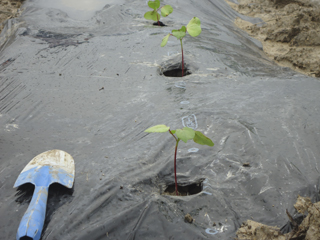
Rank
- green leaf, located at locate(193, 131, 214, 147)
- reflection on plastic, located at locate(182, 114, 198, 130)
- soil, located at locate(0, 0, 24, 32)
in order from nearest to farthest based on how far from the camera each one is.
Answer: green leaf, located at locate(193, 131, 214, 147)
reflection on plastic, located at locate(182, 114, 198, 130)
soil, located at locate(0, 0, 24, 32)

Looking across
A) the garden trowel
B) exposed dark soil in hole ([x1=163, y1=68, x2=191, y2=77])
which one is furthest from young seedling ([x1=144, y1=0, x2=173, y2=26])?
the garden trowel

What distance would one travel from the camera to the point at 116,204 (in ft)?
4.05

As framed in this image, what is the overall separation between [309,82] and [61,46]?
2.29 metres

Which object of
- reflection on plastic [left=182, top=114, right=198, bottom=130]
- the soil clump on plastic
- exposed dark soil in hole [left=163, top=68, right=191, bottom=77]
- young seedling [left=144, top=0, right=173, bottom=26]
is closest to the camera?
the soil clump on plastic

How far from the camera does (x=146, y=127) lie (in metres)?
1.75

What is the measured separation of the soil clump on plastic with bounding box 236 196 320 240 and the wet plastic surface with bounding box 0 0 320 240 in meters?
0.05

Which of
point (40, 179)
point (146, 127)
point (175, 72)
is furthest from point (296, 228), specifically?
point (175, 72)

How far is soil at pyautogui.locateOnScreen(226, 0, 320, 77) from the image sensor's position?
3.36 metres

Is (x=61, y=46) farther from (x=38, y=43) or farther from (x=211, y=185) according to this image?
(x=211, y=185)

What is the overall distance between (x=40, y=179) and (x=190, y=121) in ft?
3.06

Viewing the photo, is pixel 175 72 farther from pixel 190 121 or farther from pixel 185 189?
pixel 185 189

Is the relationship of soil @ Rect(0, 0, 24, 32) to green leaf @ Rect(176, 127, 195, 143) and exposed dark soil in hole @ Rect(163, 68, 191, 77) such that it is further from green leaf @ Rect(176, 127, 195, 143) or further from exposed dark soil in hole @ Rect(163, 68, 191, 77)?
green leaf @ Rect(176, 127, 195, 143)

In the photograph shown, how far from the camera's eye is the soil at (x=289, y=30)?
336cm

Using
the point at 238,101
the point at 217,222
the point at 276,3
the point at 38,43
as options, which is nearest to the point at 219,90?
the point at 238,101
